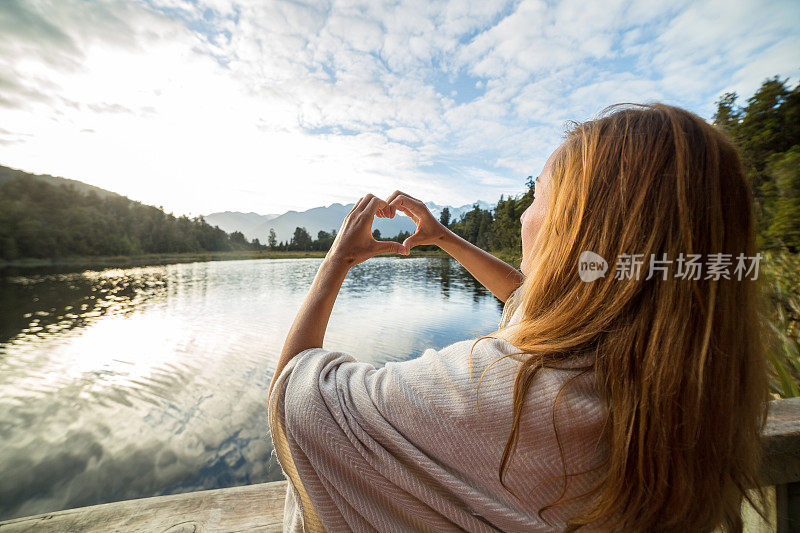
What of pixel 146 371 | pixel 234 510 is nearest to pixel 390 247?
pixel 234 510

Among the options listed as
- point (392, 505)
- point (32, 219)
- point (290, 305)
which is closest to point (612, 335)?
point (392, 505)

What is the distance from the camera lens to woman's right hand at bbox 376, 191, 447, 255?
1090 millimetres

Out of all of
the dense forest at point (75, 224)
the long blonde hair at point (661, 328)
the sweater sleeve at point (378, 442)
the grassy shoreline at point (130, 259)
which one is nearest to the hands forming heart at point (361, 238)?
the sweater sleeve at point (378, 442)

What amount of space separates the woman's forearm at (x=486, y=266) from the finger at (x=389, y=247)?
37cm

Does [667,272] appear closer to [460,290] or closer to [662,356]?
[662,356]

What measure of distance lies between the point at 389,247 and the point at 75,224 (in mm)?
11096


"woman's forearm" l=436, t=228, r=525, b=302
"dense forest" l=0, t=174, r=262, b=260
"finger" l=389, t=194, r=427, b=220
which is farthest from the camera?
"dense forest" l=0, t=174, r=262, b=260

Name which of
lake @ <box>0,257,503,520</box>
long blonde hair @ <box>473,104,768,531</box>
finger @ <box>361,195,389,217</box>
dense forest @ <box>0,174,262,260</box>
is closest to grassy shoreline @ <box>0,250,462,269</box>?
dense forest @ <box>0,174,262,260</box>

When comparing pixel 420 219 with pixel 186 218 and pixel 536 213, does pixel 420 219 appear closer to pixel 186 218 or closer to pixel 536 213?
pixel 536 213

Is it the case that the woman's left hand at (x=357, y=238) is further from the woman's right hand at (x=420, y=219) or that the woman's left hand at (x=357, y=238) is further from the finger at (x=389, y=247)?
the woman's right hand at (x=420, y=219)

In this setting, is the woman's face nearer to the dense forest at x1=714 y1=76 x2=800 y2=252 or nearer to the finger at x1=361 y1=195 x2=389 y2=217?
the finger at x1=361 y1=195 x2=389 y2=217

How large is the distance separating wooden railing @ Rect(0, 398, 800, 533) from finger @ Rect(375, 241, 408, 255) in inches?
34.7

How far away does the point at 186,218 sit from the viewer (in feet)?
42.4

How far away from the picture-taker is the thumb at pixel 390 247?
0.82 metres
